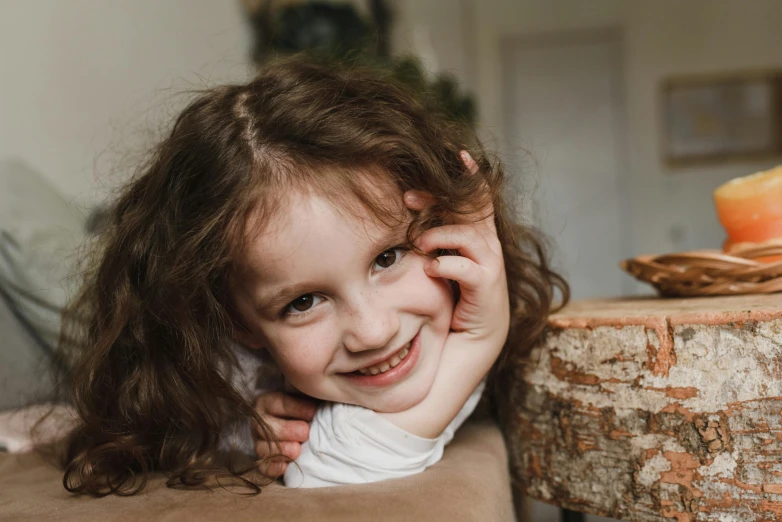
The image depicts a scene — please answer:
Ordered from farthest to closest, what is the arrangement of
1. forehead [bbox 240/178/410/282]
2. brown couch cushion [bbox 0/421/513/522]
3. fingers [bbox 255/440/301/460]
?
fingers [bbox 255/440/301/460] → forehead [bbox 240/178/410/282] → brown couch cushion [bbox 0/421/513/522]

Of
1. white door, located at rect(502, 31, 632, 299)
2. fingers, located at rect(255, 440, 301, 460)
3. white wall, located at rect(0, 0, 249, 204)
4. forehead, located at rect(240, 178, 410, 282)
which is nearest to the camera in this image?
forehead, located at rect(240, 178, 410, 282)

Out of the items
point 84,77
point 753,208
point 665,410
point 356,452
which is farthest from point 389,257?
point 84,77

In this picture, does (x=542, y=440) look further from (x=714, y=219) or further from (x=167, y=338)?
(x=714, y=219)

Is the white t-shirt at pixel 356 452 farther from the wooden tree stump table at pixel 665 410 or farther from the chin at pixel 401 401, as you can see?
the wooden tree stump table at pixel 665 410

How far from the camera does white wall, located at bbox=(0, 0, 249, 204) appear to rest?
1426mm

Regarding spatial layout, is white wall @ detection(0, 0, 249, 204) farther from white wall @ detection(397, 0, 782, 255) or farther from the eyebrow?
white wall @ detection(397, 0, 782, 255)

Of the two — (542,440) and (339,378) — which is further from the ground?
(339,378)

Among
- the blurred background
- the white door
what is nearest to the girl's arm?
the blurred background

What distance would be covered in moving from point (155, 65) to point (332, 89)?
4.46ft

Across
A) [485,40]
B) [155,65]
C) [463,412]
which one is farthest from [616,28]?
[463,412]

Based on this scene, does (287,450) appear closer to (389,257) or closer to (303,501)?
(303,501)

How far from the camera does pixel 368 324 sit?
779mm

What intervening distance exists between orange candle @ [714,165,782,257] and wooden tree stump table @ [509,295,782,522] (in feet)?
0.67

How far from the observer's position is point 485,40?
513 centimetres
